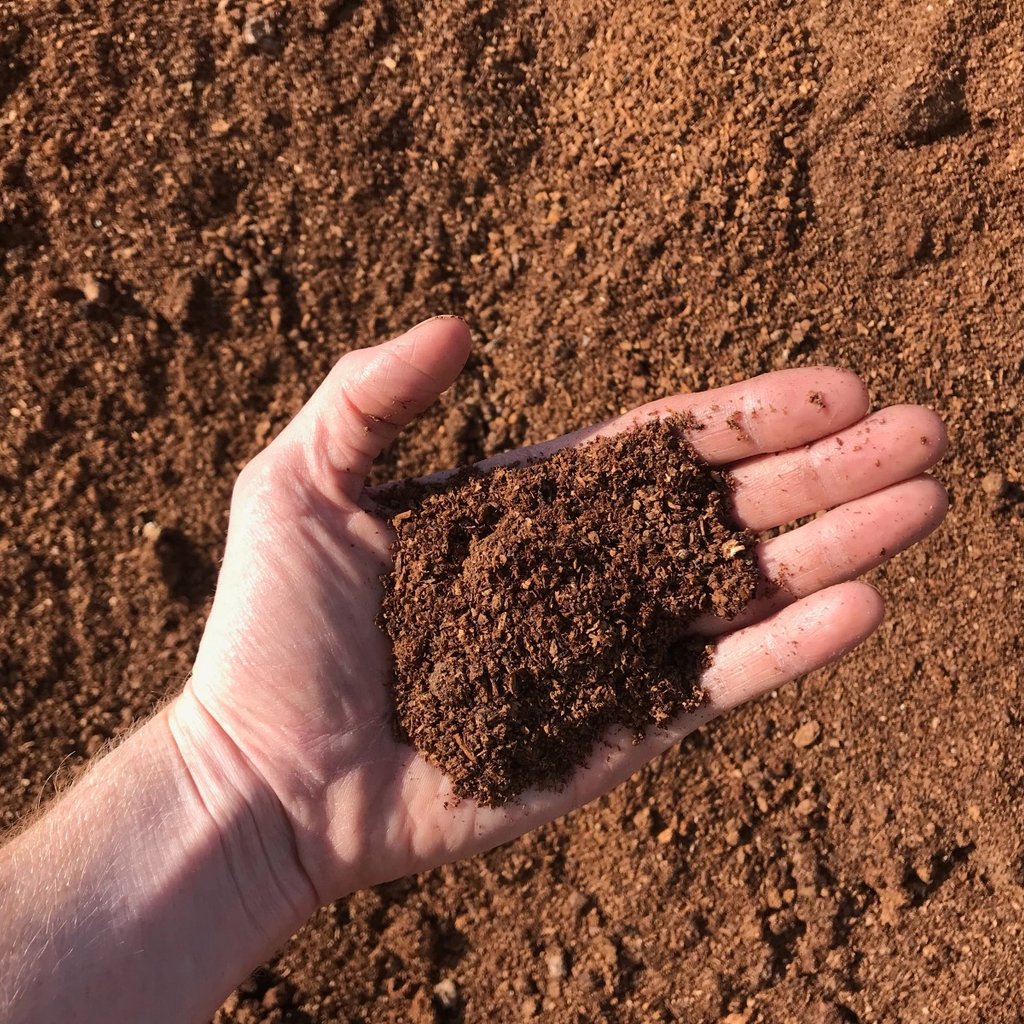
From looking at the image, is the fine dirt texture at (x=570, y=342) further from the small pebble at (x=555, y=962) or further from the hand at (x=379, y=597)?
the hand at (x=379, y=597)

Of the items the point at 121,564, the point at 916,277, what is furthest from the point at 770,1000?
the point at 121,564

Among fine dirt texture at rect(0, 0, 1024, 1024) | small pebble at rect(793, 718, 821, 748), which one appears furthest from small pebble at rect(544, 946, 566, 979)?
small pebble at rect(793, 718, 821, 748)

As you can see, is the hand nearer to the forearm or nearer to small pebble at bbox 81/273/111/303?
the forearm

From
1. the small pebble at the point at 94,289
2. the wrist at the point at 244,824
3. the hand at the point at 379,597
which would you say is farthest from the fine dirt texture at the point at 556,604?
the small pebble at the point at 94,289

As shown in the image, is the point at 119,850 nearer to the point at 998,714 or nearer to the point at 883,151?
the point at 998,714

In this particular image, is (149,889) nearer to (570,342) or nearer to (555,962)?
(555,962)

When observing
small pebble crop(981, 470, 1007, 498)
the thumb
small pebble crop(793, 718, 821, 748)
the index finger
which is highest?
the thumb
